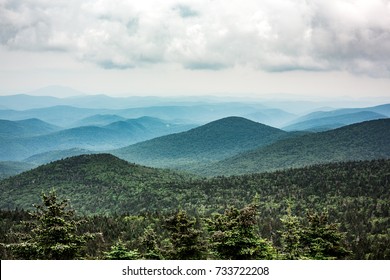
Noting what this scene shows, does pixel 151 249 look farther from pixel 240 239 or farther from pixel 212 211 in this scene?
pixel 212 211

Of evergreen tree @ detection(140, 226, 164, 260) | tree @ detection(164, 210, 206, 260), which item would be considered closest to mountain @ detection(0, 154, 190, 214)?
evergreen tree @ detection(140, 226, 164, 260)

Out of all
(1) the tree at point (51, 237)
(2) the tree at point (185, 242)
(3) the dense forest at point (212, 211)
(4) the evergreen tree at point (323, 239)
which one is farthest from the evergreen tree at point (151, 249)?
(4) the evergreen tree at point (323, 239)

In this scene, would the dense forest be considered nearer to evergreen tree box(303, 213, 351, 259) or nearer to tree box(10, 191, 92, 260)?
evergreen tree box(303, 213, 351, 259)

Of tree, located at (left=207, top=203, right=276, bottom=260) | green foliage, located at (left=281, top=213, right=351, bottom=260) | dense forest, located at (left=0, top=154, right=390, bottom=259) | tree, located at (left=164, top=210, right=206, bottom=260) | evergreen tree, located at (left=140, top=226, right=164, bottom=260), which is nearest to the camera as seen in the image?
tree, located at (left=207, top=203, right=276, bottom=260)

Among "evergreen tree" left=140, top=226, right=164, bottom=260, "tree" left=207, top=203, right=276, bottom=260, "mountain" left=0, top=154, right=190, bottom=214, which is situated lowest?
"mountain" left=0, top=154, right=190, bottom=214

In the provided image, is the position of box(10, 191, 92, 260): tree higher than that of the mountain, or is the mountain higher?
box(10, 191, 92, 260): tree

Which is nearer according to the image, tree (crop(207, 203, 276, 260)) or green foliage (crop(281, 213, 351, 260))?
tree (crop(207, 203, 276, 260))
